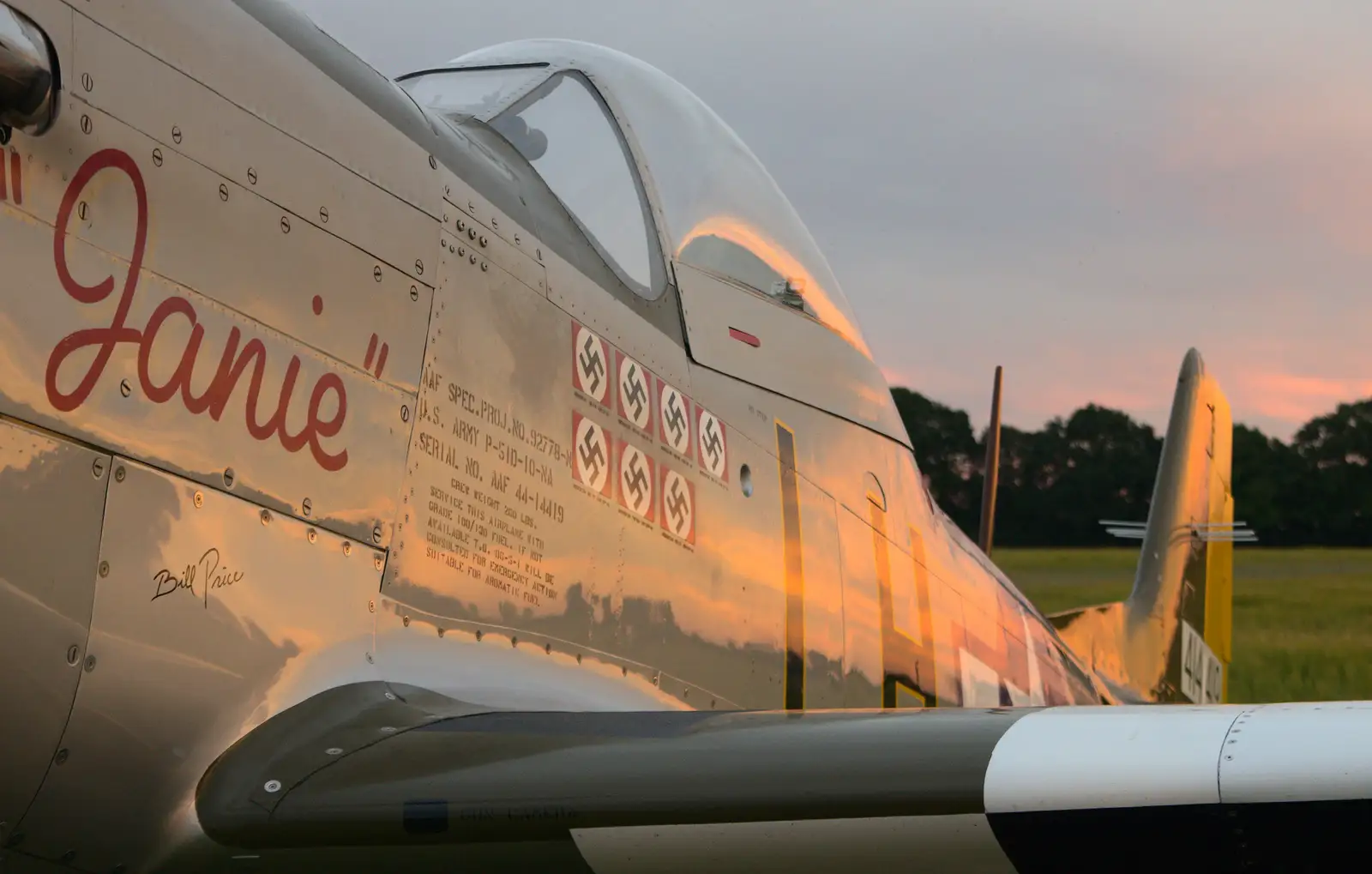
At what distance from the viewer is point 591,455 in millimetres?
3232

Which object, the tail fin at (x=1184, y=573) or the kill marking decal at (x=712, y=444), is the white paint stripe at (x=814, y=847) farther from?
the tail fin at (x=1184, y=573)

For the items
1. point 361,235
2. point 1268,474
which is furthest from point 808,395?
point 1268,474

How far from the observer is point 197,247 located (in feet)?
7.66

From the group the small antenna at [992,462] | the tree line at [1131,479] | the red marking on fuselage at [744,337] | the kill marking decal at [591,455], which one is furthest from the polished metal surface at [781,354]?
the tree line at [1131,479]

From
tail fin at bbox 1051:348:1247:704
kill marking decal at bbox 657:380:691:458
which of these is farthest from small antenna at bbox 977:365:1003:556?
kill marking decal at bbox 657:380:691:458

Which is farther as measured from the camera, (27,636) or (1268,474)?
A: (1268,474)

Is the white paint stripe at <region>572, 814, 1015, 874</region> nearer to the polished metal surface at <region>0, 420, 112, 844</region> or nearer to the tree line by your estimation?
the polished metal surface at <region>0, 420, 112, 844</region>

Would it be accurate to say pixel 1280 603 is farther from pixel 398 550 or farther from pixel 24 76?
pixel 24 76

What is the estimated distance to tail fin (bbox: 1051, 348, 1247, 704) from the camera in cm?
757

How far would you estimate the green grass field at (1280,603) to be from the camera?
18266 millimetres

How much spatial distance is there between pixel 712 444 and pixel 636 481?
0.38m

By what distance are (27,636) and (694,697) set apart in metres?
1.76

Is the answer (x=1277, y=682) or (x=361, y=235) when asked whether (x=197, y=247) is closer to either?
(x=361, y=235)

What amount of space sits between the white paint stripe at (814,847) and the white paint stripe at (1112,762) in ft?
0.23
